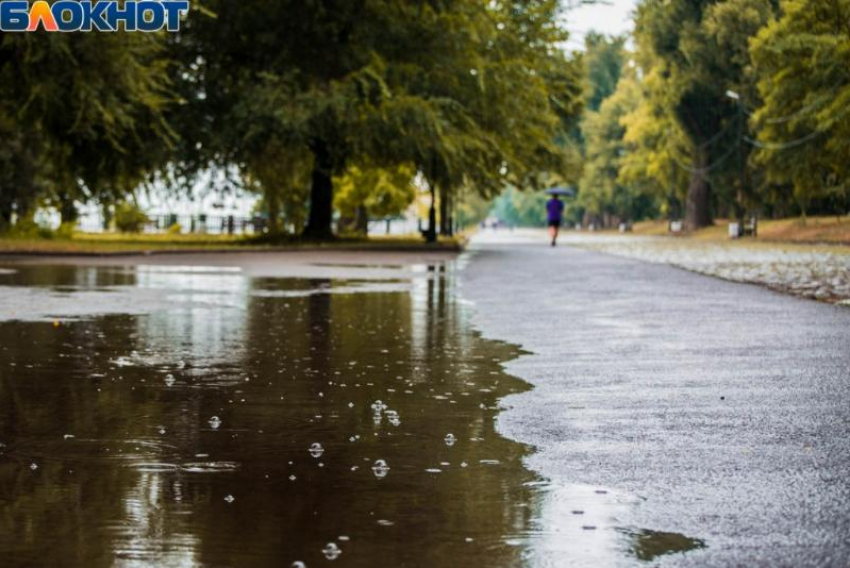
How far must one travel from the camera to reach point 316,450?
7047 millimetres

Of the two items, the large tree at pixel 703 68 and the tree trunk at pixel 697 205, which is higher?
the large tree at pixel 703 68

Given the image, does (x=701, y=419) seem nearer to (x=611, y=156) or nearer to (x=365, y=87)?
(x=365, y=87)

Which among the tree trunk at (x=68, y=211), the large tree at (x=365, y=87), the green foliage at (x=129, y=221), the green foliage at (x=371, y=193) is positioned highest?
the large tree at (x=365, y=87)

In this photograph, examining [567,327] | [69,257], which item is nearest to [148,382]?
[567,327]

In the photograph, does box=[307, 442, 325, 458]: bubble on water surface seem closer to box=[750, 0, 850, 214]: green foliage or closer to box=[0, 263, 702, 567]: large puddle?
box=[0, 263, 702, 567]: large puddle

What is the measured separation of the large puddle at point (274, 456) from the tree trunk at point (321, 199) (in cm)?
3562

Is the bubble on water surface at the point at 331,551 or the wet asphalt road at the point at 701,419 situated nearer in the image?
the bubble on water surface at the point at 331,551

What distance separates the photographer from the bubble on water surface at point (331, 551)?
15.8 ft

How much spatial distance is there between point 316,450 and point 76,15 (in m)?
26.2

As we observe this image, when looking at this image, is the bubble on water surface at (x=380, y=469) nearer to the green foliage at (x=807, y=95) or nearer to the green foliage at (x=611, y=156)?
the green foliage at (x=807, y=95)

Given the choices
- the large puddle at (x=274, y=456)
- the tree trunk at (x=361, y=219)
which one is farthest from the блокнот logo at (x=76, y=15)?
the tree trunk at (x=361, y=219)

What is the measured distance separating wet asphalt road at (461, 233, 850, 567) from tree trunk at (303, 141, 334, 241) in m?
32.6

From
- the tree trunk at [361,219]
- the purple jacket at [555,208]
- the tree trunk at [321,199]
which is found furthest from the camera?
the tree trunk at [361,219]

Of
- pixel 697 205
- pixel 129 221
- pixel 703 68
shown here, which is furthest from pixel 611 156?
pixel 129 221
